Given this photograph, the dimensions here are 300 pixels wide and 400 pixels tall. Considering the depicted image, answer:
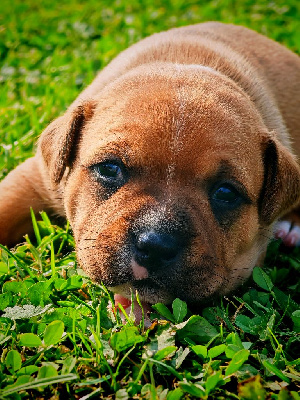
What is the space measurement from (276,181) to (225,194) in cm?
52

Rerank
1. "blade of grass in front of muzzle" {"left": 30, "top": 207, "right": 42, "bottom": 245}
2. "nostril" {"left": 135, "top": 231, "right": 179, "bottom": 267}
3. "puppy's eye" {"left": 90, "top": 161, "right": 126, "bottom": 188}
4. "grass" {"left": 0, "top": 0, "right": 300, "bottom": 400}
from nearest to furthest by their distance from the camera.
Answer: "grass" {"left": 0, "top": 0, "right": 300, "bottom": 400} → "nostril" {"left": 135, "top": 231, "right": 179, "bottom": 267} → "puppy's eye" {"left": 90, "top": 161, "right": 126, "bottom": 188} → "blade of grass in front of muzzle" {"left": 30, "top": 207, "right": 42, "bottom": 245}

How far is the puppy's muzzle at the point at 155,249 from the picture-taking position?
10.1 feet

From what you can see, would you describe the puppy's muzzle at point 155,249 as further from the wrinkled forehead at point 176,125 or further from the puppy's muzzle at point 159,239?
the wrinkled forehead at point 176,125

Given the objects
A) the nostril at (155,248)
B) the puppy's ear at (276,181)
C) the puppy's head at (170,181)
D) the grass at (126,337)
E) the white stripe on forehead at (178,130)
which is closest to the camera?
the grass at (126,337)

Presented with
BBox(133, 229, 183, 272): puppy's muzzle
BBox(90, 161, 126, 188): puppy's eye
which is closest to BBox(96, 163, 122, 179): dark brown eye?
BBox(90, 161, 126, 188): puppy's eye

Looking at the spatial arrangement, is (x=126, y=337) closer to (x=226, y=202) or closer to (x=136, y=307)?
(x=136, y=307)

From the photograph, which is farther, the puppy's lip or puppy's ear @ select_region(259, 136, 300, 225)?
puppy's ear @ select_region(259, 136, 300, 225)

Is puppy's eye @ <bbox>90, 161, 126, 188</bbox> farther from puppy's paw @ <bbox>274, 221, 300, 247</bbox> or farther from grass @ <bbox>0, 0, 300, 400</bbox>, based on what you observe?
puppy's paw @ <bbox>274, 221, 300, 247</bbox>

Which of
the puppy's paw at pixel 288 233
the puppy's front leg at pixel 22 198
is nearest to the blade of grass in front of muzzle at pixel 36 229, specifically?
the puppy's front leg at pixel 22 198

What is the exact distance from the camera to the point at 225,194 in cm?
362

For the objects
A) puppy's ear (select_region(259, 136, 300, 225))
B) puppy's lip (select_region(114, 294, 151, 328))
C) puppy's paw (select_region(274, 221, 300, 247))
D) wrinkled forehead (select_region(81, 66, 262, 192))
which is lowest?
puppy's paw (select_region(274, 221, 300, 247))

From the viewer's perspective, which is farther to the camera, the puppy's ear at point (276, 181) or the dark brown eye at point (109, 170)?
the puppy's ear at point (276, 181)

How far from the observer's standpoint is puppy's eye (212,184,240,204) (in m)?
3.59

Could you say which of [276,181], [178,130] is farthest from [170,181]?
[276,181]
